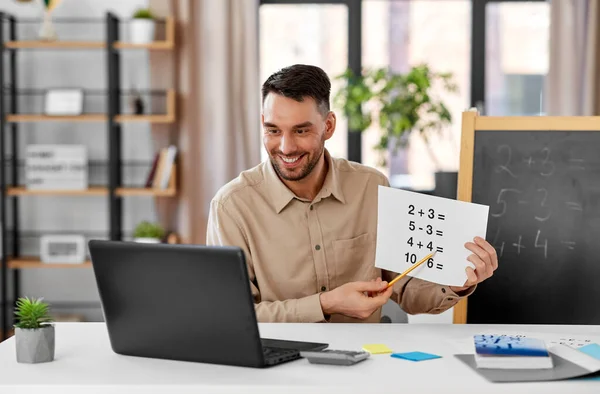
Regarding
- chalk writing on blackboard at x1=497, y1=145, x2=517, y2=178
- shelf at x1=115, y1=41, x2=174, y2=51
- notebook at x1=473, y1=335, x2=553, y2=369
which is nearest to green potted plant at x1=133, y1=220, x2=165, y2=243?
shelf at x1=115, y1=41, x2=174, y2=51

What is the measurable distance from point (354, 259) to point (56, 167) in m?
2.64

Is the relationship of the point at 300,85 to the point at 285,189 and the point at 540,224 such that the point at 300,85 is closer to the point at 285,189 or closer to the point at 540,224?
the point at 285,189

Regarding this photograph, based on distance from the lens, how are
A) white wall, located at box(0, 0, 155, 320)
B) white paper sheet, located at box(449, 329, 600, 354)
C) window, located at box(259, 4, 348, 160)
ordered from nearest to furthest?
1. white paper sheet, located at box(449, 329, 600, 354)
2. white wall, located at box(0, 0, 155, 320)
3. window, located at box(259, 4, 348, 160)

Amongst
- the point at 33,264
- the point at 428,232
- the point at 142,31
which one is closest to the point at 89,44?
the point at 142,31

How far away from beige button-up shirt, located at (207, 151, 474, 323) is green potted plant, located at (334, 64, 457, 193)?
2052 millimetres

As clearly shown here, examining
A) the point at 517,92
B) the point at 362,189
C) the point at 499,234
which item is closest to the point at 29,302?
the point at 362,189

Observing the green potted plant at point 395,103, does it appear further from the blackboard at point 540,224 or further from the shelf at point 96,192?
the blackboard at point 540,224

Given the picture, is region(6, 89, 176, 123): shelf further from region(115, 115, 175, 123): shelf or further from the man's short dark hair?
the man's short dark hair

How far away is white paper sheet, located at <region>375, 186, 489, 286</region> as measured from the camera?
1632 mm

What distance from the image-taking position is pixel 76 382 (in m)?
1.29

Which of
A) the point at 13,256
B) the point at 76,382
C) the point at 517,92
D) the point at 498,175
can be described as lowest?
the point at 13,256

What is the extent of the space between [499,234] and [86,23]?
308 cm

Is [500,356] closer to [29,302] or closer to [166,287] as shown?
[166,287]

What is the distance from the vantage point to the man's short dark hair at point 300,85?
203 cm
